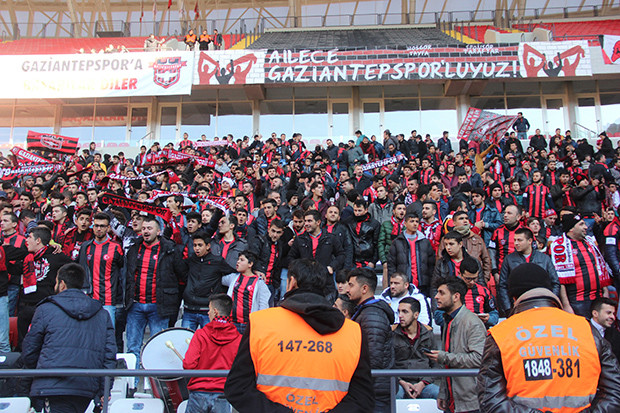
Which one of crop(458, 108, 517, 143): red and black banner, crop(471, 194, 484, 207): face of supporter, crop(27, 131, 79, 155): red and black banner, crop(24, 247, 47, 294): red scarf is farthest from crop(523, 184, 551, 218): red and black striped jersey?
crop(27, 131, 79, 155): red and black banner

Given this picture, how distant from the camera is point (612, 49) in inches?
780

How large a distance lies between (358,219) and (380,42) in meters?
18.5

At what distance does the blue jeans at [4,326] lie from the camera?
18.2ft

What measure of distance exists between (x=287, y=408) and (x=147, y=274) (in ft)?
13.8

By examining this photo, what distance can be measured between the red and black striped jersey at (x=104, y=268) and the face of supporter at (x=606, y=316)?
5.30 metres

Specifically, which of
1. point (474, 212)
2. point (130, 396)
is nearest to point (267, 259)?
point (130, 396)

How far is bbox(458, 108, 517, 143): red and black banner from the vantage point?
52.9 ft

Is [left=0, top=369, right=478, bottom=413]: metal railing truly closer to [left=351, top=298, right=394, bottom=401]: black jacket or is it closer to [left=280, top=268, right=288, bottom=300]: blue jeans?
[left=351, top=298, right=394, bottom=401]: black jacket

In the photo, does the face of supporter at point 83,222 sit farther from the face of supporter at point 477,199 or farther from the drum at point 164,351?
the face of supporter at point 477,199

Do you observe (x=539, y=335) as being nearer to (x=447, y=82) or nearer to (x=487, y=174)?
(x=487, y=174)

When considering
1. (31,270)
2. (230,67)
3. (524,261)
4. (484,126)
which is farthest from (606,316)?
(230,67)

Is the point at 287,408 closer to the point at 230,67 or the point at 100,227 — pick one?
the point at 100,227

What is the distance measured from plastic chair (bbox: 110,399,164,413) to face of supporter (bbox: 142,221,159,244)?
2611 millimetres

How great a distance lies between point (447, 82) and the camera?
2053cm
